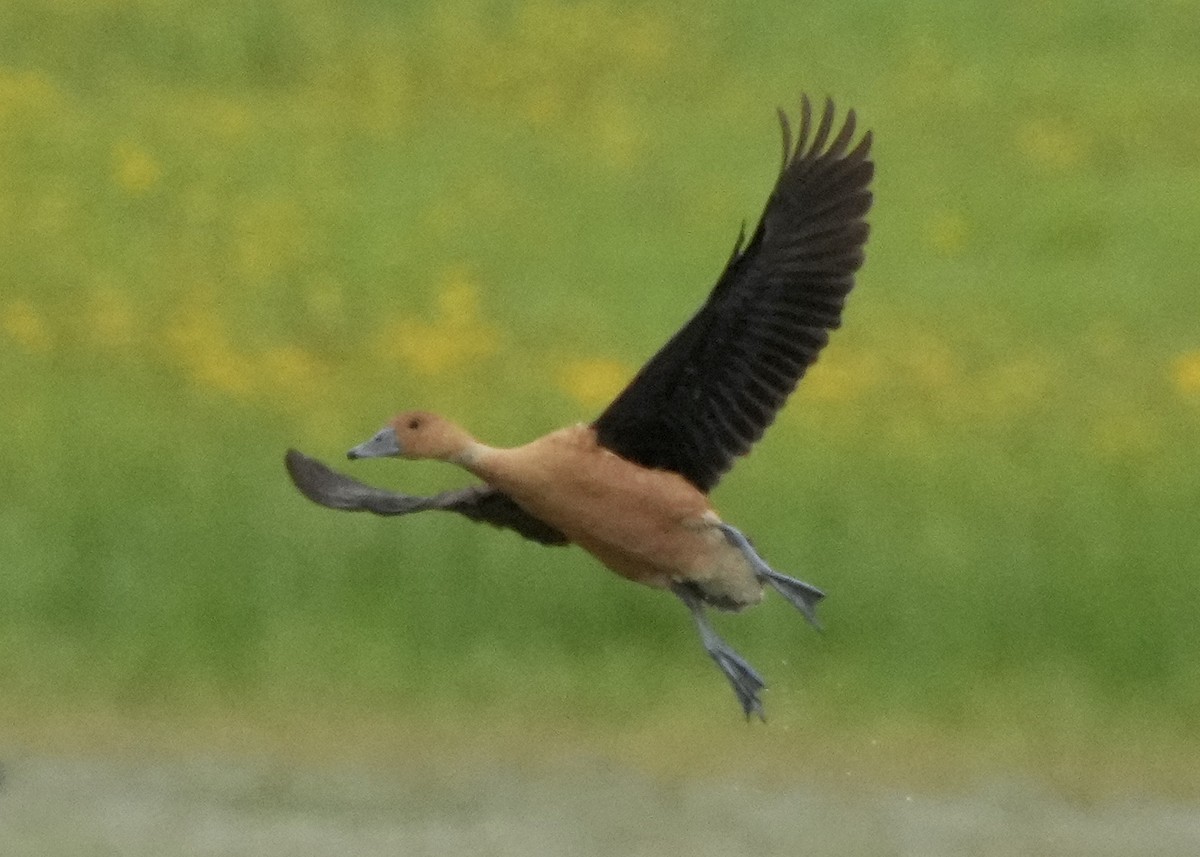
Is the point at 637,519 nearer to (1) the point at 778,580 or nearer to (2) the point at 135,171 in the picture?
(1) the point at 778,580

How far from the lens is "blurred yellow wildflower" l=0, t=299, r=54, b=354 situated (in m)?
12.1

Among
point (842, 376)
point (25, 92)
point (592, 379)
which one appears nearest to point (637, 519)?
point (592, 379)

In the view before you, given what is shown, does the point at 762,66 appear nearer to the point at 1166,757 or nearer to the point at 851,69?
the point at 851,69

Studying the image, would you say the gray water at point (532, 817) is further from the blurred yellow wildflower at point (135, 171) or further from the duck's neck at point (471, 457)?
the blurred yellow wildflower at point (135, 171)

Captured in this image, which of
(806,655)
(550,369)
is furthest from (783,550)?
(550,369)

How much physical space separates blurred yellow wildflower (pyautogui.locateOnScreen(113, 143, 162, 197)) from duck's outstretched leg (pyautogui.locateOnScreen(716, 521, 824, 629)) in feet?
29.8

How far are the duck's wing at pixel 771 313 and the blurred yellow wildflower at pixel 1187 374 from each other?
553 cm

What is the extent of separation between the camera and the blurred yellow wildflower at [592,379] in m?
11.5

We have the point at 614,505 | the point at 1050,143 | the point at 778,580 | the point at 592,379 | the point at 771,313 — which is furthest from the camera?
the point at 1050,143

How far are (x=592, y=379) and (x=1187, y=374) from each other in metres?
2.21

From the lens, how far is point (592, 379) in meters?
11.6

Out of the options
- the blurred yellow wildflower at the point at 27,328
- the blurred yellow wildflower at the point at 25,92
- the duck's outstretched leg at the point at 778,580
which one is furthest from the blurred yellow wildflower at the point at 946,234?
the duck's outstretched leg at the point at 778,580

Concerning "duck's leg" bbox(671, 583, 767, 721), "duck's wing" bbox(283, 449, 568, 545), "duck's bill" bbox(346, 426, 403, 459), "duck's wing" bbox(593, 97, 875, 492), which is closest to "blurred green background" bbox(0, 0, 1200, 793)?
"duck's wing" bbox(283, 449, 568, 545)

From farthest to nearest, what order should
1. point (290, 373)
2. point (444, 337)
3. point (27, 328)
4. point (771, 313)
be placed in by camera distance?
point (27, 328), point (444, 337), point (290, 373), point (771, 313)
